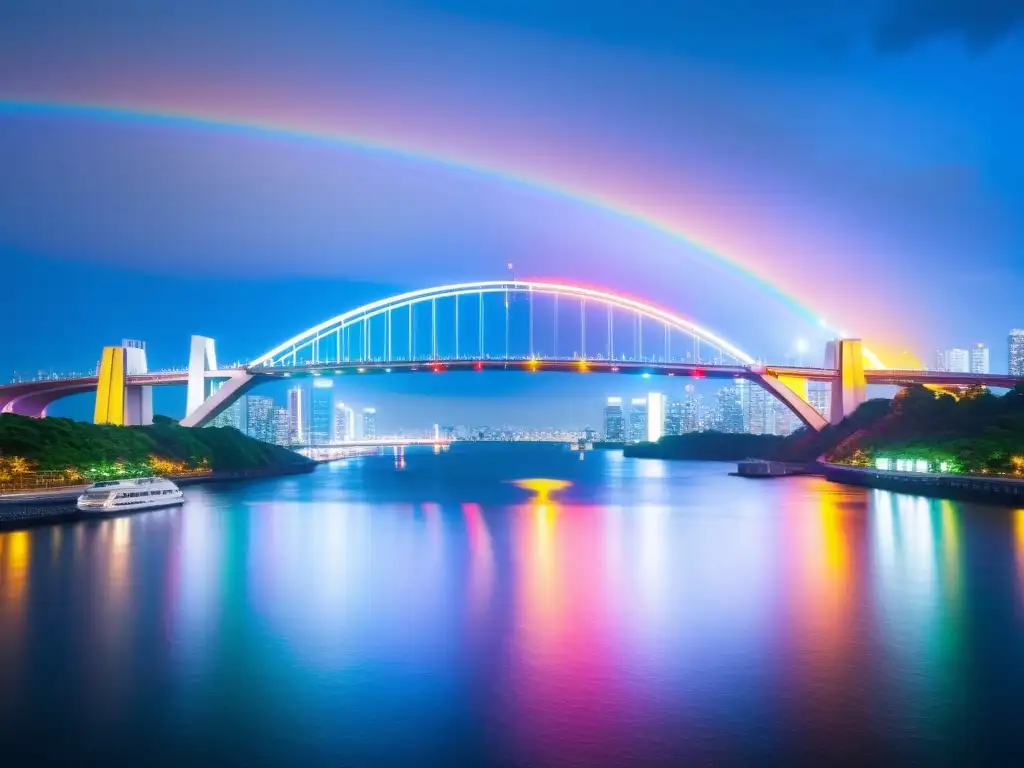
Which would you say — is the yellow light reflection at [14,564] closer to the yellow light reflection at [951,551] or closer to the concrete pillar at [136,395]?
the yellow light reflection at [951,551]

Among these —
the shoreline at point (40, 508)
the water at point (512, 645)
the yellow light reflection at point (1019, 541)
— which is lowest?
the water at point (512, 645)

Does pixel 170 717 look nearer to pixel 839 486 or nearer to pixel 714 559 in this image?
pixel 714 559

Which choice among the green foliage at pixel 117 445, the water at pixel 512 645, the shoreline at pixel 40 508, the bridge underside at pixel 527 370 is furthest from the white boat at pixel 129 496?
the bridge underside at pixel 527 370

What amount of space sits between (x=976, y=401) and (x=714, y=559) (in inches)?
1092

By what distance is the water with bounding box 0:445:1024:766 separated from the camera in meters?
8.52

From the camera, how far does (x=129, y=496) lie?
101ft

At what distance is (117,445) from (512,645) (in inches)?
1257

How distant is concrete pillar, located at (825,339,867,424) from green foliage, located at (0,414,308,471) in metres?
38.3

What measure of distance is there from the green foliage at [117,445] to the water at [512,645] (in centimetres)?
821

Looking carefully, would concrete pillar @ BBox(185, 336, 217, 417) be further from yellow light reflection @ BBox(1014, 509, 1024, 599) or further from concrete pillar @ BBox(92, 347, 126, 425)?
yellow light reflection @ BBox(1014, 509, 1024, 599)

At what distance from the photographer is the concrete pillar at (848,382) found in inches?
2162

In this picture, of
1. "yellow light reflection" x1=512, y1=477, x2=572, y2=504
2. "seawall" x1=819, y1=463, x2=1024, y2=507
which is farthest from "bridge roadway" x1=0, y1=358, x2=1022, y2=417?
"seawall" x1=819, y1=463, x2=1024, y2=507

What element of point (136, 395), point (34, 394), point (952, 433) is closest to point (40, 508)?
point (136, 395)

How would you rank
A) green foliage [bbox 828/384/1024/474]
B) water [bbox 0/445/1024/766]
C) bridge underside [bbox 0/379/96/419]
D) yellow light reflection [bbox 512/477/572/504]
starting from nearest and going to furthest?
1. water [bbox 0/445/1024/766]
2. green foliage [bbox 828/384/1024/474]
3. yellow light reflection [bbox 512/477/572/504]
4. bridge underside [bbox 0/379/96/419]
